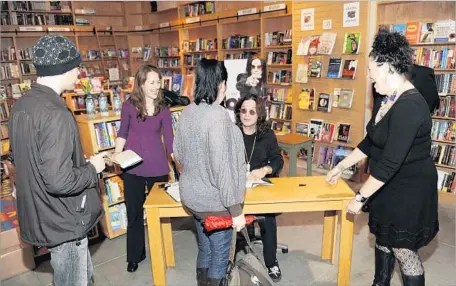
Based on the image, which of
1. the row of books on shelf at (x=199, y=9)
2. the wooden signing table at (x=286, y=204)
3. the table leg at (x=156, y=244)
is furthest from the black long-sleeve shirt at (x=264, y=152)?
the row of books on shelf at (x=199, y=9)

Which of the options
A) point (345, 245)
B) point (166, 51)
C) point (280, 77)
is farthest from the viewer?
point (166, 51)

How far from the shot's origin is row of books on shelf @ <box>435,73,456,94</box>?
12.8 feet

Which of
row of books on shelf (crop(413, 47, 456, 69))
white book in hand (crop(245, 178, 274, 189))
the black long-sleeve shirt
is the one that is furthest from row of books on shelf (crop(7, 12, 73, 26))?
row of books on shelf (crop(413, 47, 456, 69))

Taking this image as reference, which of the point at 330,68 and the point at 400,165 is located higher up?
the point at 330,68

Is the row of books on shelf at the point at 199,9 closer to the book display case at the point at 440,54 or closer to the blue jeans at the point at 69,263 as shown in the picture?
the book display case at the point at 440,54

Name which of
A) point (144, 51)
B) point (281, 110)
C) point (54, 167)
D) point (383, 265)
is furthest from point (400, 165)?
point (144, 51)

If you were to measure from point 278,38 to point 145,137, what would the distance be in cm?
362

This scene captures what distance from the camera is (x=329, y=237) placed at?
9.36ft

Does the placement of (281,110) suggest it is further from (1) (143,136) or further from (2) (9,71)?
(2) (9,71)

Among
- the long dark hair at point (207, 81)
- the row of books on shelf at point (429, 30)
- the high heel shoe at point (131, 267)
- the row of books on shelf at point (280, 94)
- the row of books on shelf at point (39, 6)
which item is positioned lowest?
the high heel shoe at point (131, 267)

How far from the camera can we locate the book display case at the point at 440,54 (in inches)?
152

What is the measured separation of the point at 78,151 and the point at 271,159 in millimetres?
1459

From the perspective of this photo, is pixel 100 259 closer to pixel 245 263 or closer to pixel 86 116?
pixel 86 116

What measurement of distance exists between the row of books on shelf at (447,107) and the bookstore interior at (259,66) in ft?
0.03
